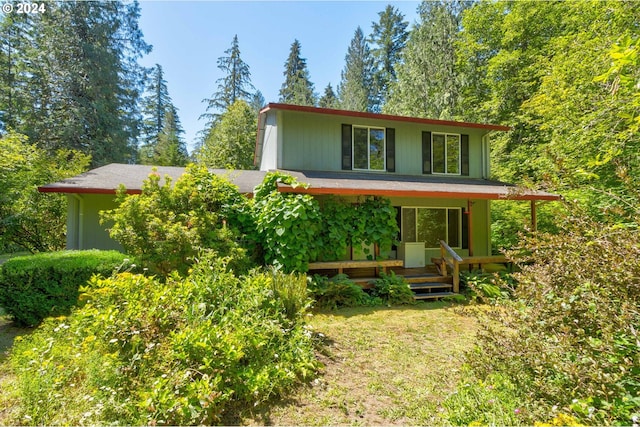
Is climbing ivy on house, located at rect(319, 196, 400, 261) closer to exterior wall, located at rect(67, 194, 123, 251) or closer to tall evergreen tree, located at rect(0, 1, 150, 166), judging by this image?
exterior wall, located at rect(67, 194, 123, 251)

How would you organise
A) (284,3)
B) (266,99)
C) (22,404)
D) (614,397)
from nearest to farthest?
(614,397), (22,404), (284,3), (266,99)

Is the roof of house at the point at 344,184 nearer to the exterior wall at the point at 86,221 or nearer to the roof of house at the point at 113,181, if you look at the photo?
the roof of house at the point at 113,181

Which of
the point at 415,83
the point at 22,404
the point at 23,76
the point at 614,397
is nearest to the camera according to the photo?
the point at 614,397

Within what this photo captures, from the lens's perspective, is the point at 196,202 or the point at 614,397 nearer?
the point at 614,397

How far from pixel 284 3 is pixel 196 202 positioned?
22.3ft

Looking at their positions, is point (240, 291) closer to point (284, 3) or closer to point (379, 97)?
point (284, 3)

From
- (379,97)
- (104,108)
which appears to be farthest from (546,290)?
(379,97)

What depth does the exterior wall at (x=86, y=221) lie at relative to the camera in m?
7.86

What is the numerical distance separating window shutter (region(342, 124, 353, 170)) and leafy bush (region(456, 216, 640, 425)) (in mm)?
7224

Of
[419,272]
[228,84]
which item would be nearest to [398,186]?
[419,272]

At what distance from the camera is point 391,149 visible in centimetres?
1071

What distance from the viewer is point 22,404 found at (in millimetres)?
2936

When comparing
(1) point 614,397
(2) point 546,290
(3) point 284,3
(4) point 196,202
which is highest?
(3) point 284,3

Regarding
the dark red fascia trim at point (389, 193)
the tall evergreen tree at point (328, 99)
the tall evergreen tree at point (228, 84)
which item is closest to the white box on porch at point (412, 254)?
the dark red fascia trim at point (389, 193)
